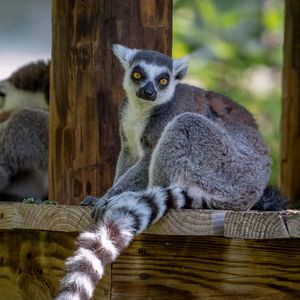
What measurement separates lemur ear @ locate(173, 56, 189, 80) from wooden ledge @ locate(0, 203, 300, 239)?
1.50 meters

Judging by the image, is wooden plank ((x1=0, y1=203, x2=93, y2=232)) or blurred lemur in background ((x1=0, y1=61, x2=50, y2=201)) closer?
wooden plank ((x1=0, y1=203, x2=93, y2=232))

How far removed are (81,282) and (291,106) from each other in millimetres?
3669

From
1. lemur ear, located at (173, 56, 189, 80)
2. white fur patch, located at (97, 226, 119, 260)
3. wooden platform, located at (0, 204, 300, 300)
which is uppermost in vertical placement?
lemur ear, located at (173, 56, 189, 80)

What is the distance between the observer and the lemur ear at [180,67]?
5.35m

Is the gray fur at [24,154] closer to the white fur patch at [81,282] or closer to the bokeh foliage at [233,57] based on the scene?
the white fur patch at [81,282]

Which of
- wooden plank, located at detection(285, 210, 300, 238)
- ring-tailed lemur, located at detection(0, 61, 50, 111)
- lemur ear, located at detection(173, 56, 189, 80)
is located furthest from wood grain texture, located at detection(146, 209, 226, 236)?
ring-tailed lemur, located at detection(0, 61, 50, 111)

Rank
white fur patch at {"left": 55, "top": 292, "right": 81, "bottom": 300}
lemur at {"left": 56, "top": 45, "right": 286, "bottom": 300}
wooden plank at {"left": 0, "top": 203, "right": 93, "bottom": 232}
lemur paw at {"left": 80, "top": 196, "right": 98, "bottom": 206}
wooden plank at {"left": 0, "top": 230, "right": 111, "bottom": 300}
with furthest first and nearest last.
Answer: lemur paw at {"left": 80, "top": 196, "right": 98, "bottom": 206} → wooden plank at {"left": 0, "top": 230, "right": 111, "bottom": 300} → wooden plank at {"left": 0, "top": 203, "right": 93, "bottom": 232} → lemur at {"left": 56, "top": 45, "right": 286, "bottom": 300} → white fur patch at {"left": 55, "top": 292, "right": 81, "bottom": 300}

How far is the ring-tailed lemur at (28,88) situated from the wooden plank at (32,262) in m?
3.25

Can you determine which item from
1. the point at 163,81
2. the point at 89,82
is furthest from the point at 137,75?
the point at 89,82

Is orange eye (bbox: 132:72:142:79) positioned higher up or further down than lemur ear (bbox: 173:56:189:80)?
further down

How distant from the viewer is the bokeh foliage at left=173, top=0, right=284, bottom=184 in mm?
11852

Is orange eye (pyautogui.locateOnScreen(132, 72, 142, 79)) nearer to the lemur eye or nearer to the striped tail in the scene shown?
the lemur eye

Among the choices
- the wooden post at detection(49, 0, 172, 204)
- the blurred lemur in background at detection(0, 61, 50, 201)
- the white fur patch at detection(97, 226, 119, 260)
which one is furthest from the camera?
the blurred lemur in background at detection(0, 61, 50, 201)

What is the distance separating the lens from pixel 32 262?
15.6 ft
